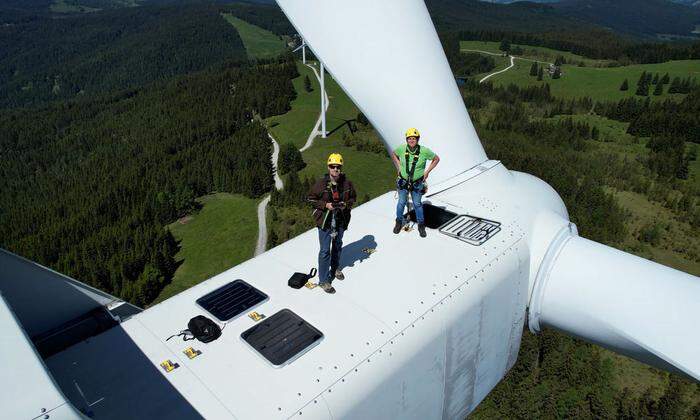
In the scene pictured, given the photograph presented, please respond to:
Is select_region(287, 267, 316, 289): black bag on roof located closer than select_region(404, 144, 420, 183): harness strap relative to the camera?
Yes

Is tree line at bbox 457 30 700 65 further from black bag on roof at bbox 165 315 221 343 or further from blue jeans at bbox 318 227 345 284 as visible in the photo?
black bag on roof at bbox 165 315 221 343

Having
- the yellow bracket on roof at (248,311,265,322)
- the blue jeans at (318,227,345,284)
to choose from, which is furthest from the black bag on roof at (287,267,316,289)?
the yellow bracket on roof at (248,311,265,322)

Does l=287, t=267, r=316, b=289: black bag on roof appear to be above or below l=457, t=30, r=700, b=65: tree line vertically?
above

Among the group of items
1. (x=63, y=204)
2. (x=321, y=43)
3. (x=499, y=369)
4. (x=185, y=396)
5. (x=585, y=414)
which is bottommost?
(x=63, y=204)

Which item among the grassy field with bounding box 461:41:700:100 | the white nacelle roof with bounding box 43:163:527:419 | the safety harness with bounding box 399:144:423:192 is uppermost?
the safety harness with bounding box 399:144:423:192

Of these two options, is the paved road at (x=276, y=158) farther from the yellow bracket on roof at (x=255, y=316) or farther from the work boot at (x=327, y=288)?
the yellow bracket on roof at (x=255, y=316)

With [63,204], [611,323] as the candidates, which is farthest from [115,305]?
[63,204]

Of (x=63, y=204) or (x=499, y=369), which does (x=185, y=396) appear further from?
(x=63, y=204)
